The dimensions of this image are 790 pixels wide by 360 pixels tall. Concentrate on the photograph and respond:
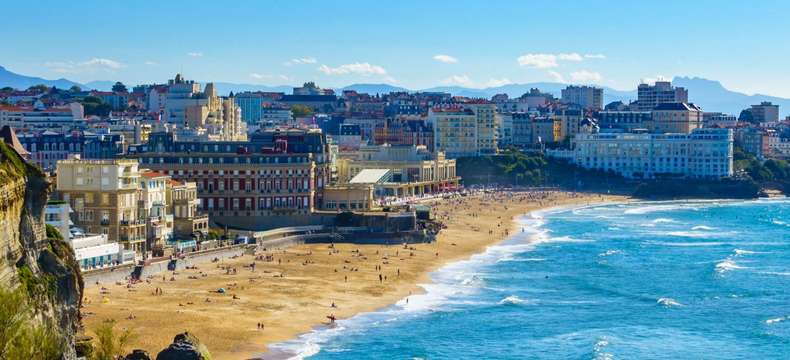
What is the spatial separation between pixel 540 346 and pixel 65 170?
1203 inches

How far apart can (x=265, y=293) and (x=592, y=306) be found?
1647cm

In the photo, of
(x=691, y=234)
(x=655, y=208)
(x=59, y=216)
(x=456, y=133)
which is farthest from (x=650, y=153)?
(x=59, y=216)

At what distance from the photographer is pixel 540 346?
58.2m

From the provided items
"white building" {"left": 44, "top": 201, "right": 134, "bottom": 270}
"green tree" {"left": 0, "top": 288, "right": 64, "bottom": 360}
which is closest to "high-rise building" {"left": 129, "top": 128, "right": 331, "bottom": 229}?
"white building" {"left": 44, "top": 201, "right": 134, "bottom": 270}

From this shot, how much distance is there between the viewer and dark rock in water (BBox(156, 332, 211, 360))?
43.3 metres

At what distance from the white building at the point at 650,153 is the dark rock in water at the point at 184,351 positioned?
14243cm

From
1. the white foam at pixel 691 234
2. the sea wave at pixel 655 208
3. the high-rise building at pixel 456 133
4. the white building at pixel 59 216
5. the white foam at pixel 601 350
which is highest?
the high-rise building at pixel 456 133

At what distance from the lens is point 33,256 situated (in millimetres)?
40000

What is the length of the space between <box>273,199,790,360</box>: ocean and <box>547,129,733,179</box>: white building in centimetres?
6959

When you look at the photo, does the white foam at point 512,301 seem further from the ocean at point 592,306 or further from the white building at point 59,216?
the white building at point 59,216

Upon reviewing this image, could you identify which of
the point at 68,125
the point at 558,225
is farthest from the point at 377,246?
the point at 68,125

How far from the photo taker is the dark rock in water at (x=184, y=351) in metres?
43.3

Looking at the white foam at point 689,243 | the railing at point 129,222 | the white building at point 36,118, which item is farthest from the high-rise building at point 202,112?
the railing at point 129,222

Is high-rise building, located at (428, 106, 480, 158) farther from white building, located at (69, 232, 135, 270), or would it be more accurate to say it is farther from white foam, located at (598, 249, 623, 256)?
white building, located at (69, 232, 135, 270)
